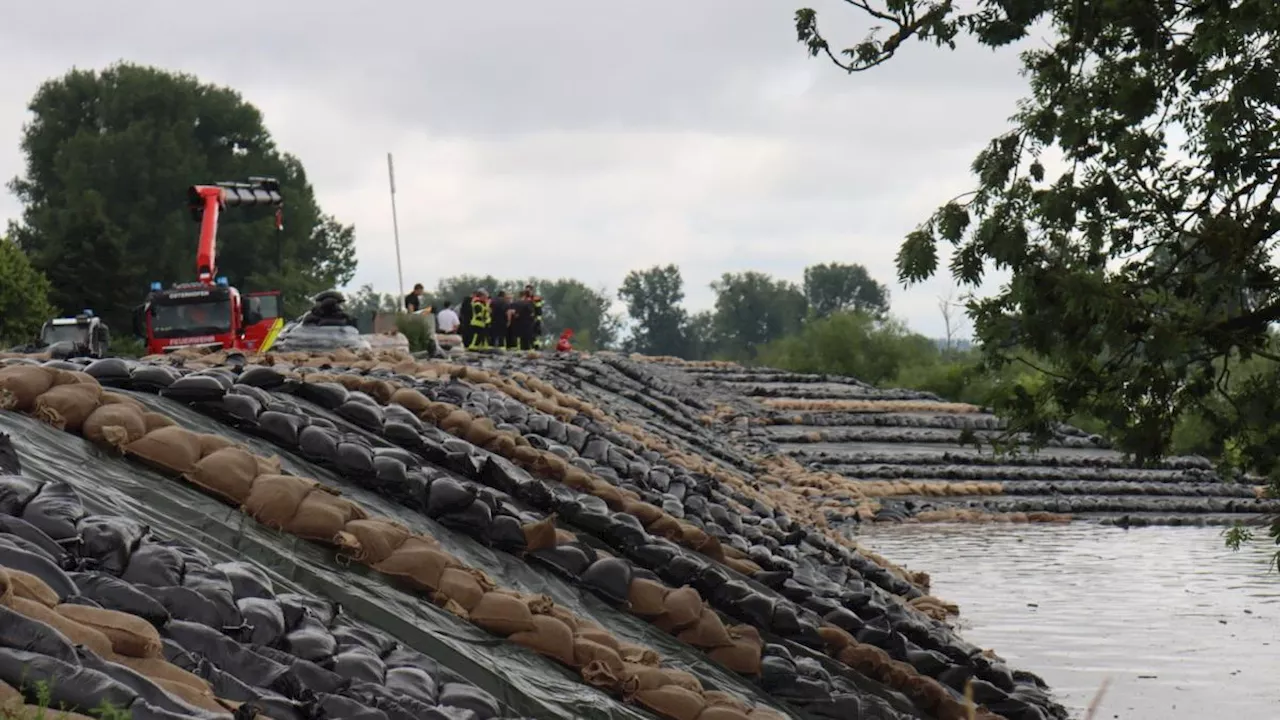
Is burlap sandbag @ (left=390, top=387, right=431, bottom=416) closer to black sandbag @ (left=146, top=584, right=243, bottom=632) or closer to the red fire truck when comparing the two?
black sandbag @ (left=146, top=584, right=243, bottom=632)

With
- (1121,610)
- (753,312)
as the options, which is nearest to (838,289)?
(753,312)

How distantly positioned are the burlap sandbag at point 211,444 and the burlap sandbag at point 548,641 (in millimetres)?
1435

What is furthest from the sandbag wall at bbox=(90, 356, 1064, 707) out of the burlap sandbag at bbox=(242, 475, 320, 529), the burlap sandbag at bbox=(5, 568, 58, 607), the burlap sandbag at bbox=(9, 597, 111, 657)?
the burlap sandbag at bbox=(9, 597, 111, 657)

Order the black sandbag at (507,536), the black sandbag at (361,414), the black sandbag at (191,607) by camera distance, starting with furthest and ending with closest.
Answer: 1. the black sandbag at (361,414)
2. the black sandbag at (507,536)
3. the black sandbag at (191,607)

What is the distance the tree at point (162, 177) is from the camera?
5906cm

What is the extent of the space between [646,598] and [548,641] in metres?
1.38

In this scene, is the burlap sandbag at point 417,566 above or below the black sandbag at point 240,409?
below

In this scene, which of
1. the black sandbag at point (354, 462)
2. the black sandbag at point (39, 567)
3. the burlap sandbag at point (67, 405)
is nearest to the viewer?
the black sandbag at point (39, 567)

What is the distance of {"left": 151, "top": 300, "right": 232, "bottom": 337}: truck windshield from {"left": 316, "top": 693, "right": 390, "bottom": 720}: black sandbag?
64.3 feet

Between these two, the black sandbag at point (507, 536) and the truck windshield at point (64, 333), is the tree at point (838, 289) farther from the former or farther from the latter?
the black sandbag at point (507, 536)

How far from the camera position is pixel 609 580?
763cm

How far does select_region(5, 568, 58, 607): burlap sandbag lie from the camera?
4410 mm

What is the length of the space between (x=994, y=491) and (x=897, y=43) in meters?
18.1

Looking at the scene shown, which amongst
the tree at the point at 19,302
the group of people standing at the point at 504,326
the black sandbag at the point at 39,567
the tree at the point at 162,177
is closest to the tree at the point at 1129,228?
the black sandbag at the point at 39,567
